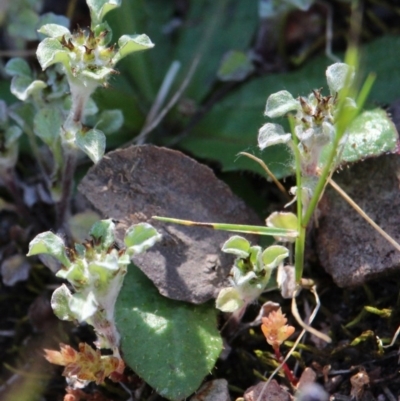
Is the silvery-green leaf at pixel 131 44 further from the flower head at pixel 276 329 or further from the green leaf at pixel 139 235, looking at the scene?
the flower head at pixel 276 329

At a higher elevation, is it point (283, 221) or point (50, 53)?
point (50, 53)

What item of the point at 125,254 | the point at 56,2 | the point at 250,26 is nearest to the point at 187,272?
the point at 125,254

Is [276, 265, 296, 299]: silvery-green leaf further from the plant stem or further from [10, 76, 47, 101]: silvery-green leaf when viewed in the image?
[10, 76, 47, 101]: silvery-green leaf

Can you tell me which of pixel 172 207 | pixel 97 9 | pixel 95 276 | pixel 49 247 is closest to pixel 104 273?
pixel 95 276

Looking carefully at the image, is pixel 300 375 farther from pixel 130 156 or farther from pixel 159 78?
pixel 159 78

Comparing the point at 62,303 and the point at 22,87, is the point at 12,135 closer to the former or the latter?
the point at 22,87

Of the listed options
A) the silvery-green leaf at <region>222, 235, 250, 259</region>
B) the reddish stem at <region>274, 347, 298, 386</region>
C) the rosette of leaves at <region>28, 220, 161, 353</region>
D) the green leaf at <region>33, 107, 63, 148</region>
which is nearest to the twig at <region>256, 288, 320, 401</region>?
the reddish stem at <region>274, 347, 298, 386</region>

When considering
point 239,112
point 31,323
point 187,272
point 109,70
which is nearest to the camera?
point 109,70

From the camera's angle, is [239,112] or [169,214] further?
[239,112]
